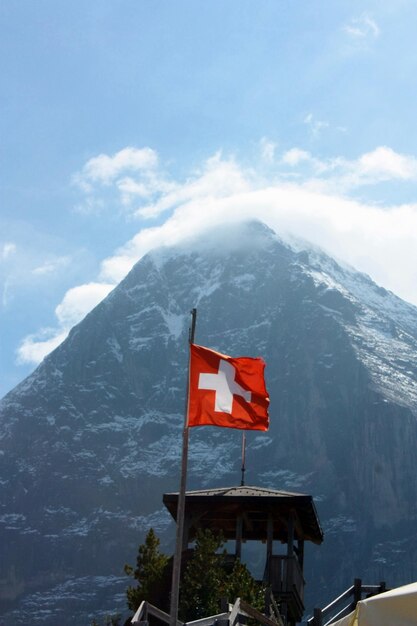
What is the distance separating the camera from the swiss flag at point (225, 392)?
578 inches

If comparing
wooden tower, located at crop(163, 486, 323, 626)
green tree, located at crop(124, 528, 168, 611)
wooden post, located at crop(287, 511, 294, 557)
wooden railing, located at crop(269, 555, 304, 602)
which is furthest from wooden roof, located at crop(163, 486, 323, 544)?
green tree, located at crop(124, 528, 168, 611)

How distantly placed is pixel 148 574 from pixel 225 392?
24.2 feet

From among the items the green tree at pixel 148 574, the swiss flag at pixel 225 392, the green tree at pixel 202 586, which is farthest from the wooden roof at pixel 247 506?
the swiss flag at pixel 225 392

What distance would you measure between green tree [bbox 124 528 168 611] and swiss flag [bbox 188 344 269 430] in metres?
6.15

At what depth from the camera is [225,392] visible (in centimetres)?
1487

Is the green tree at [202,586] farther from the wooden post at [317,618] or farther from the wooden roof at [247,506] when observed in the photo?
the wooden roof at [247,506]

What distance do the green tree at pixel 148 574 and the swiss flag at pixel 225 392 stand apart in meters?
6.15

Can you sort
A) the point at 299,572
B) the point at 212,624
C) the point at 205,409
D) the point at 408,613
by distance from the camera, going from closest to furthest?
the point at 408,613 < the point at 212,624 < the point at 205,409 < the point at 299,572

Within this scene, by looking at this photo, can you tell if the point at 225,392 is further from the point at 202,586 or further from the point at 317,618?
the point at 202,586

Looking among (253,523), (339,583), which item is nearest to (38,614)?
(339,583)

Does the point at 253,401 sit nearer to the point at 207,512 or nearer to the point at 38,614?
the point at 207,512

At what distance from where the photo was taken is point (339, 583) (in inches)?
7643

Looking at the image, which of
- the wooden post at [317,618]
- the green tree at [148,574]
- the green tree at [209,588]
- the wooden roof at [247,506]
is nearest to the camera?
the wooden post at [317,618]

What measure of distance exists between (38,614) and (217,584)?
191m
